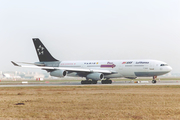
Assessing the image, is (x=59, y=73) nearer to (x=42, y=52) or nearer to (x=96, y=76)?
(x=96, y=76)

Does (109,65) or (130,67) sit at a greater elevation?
(109,65)

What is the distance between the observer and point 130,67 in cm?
5066

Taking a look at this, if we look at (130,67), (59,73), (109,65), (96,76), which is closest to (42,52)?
(59,73)

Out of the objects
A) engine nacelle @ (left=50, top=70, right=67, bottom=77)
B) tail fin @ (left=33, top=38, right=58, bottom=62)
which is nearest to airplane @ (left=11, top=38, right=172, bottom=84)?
engine nacelle @ (left=50, top=70, right=67, bottom=77)

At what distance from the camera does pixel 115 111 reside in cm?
1642

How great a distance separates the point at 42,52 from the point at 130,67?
767 inches

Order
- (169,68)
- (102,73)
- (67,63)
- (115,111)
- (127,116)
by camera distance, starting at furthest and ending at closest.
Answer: (67,63), (102,73), (169,68), (115,111), (127,116)

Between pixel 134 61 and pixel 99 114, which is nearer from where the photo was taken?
pixel 99 114

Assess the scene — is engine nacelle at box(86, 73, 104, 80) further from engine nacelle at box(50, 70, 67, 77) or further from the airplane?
engine nacelle at box(50, 70, 67, 77)

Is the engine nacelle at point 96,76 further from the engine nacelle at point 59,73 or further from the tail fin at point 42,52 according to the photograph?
the tail fin at point 42,52

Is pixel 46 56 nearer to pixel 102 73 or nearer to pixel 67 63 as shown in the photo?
pixel 67 63

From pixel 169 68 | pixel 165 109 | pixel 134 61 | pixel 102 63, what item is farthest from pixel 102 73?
pixel 165 109

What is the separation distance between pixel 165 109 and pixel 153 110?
0.84 meters

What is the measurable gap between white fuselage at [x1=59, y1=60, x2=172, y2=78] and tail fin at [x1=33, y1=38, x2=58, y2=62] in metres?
7.30
